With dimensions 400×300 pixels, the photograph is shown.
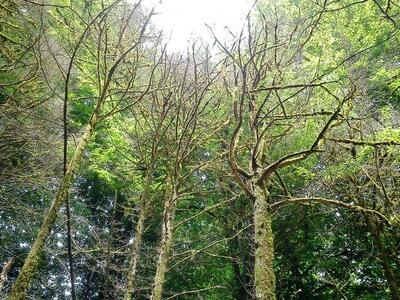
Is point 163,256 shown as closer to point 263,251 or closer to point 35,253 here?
point 263,251

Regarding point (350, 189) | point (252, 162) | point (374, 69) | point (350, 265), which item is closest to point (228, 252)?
point (350, 265)

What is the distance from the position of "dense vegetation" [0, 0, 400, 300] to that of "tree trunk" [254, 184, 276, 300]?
0.45m

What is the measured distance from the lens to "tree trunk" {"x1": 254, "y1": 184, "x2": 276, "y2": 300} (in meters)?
3.52

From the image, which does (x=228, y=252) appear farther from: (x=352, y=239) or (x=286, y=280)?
(x=352, y=239)

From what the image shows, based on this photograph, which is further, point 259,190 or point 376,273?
point 376,273

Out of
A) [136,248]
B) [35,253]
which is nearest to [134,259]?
[136,248]

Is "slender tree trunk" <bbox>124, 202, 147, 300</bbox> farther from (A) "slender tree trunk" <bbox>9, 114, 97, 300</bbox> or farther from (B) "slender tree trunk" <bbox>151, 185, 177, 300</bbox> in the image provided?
(A) "slender tree trunk" <bbox>9, 114, 97, 300</bbox>

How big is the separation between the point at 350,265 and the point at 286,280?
1804 millimetres

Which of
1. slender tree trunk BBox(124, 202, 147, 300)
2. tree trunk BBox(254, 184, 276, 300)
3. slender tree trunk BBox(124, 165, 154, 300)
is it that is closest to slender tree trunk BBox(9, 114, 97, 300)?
tree trunk BBox(254, 184, 276, 300)

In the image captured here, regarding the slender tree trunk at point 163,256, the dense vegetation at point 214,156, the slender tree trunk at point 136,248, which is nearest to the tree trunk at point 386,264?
the dense vegetation at point 214,156

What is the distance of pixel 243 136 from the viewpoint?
30.5 feet

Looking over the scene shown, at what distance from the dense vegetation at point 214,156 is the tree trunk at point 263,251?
451 millimetres

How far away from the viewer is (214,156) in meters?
9.11

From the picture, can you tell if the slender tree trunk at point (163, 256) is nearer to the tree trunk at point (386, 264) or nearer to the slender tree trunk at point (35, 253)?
the slender tree trunk at point (35, 253)
